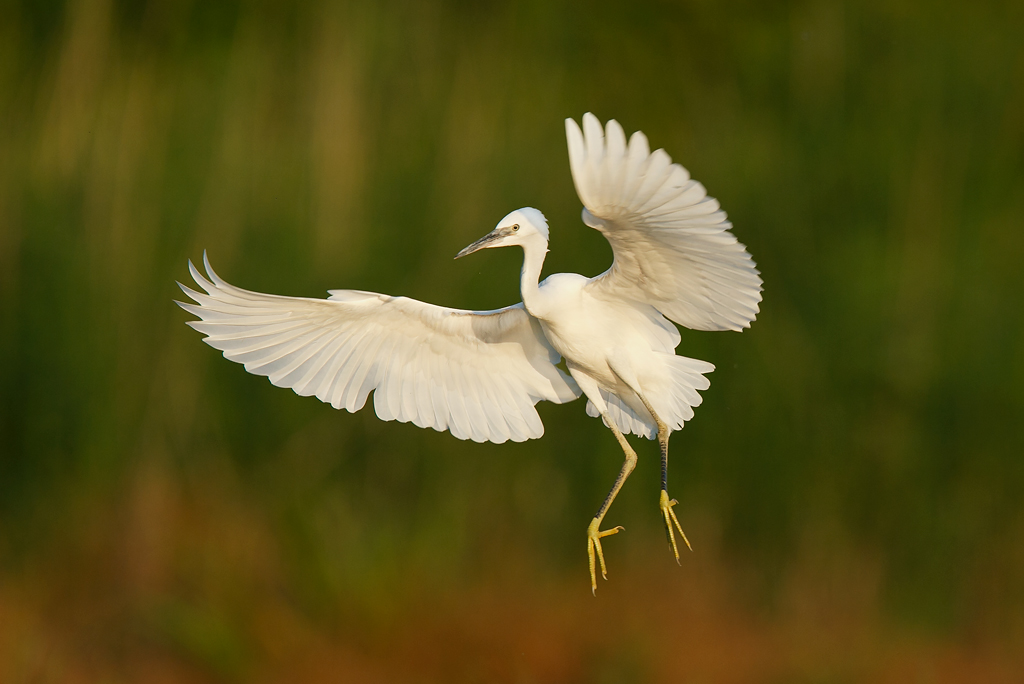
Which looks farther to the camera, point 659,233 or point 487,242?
point 487,242

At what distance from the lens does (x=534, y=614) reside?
474cm

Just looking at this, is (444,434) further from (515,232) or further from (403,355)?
(515,232)

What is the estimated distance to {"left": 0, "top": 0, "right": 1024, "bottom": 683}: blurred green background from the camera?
4.60 meters

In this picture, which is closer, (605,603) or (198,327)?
(198,327)

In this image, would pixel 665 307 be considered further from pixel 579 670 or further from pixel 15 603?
pixel 15 603

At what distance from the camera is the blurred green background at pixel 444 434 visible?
4.60m

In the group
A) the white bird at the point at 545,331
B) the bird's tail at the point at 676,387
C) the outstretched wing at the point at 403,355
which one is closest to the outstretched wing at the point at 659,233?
the white bird at the point at 545,331

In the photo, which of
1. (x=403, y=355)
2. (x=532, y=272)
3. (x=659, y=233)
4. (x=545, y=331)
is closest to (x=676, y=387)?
(x=545, y=331)

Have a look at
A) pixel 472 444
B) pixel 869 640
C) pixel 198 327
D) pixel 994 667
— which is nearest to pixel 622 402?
pixel 198 327

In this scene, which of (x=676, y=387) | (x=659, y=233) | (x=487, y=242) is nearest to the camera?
(x=659, y=233)

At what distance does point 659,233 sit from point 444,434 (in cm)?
246

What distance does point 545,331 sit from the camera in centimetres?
295

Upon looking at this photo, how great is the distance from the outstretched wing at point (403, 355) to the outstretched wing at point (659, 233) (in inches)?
16.6

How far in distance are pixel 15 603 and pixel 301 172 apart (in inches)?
90.4
